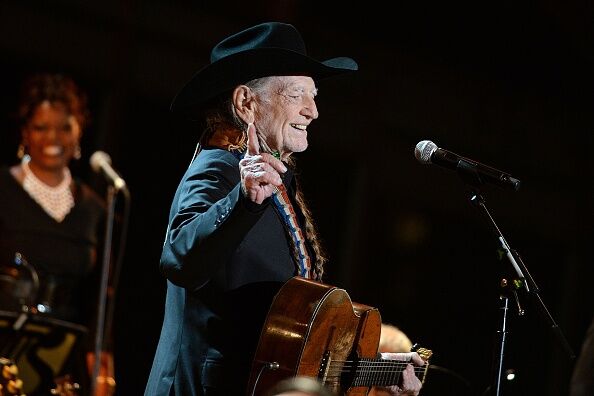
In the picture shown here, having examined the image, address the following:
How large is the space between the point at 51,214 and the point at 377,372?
267cm

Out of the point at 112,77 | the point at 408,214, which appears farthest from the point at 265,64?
the point at 408,214

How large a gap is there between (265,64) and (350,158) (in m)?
5.02

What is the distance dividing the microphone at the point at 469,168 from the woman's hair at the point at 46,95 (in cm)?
280

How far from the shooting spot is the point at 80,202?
17.7ft

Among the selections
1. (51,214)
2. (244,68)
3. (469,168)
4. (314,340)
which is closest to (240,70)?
(244,68)

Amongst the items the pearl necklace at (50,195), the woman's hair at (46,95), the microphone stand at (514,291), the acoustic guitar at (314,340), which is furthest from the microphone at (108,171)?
the microphone stand at (514,291)

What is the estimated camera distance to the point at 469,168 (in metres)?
3.28

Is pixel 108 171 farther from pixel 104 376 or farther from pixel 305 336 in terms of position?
pixel 305 336

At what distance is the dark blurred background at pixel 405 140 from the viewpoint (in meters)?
6.52

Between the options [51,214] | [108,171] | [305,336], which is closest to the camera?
[305,336]

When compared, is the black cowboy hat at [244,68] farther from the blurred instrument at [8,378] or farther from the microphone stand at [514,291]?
the blurred instrument at [8,378]

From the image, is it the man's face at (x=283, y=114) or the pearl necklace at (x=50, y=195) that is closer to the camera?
the man's face at (x=283, y=114)

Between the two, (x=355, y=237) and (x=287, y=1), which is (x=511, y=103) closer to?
(x=355, y=237)

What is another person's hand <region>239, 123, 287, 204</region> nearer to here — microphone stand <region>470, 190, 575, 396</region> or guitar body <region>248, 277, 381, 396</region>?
guitar body <region>248, 277, 381, 396</region>
